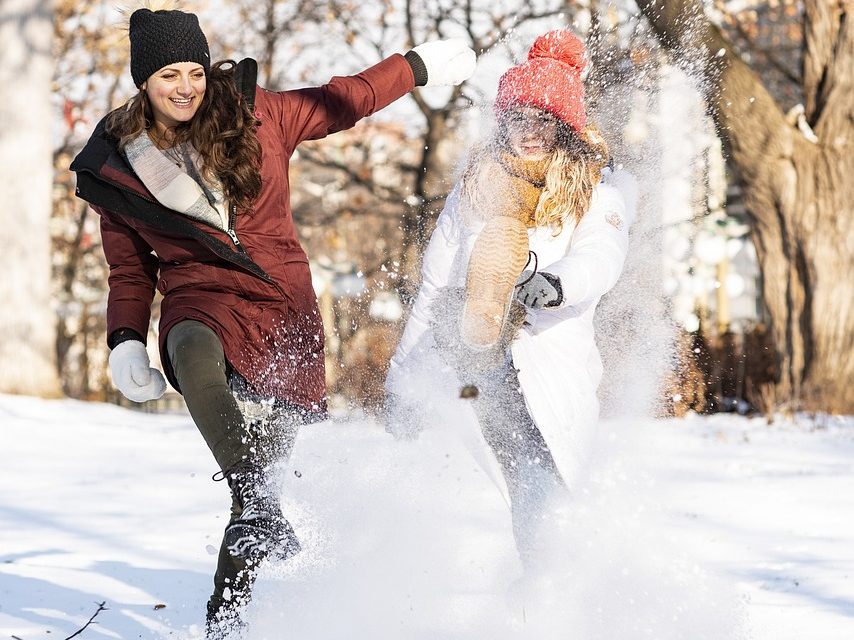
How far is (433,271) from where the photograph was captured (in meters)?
3.28

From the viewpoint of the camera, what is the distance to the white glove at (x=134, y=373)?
9.77ft

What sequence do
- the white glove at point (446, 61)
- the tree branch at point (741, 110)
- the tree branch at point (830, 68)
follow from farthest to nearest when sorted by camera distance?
1. the tree branch at point (830, 68)
2. the tree branch at point (741, 110)
3. the white glove at point (446, 61)

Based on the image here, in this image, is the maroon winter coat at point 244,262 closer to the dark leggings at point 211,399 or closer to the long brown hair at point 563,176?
the dark leggings at point 211,399

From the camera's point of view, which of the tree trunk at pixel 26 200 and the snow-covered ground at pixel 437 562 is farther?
the tree trunk at pixel 26 200

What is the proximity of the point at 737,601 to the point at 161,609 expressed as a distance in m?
1.87

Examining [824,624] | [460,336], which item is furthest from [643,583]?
[460,336]

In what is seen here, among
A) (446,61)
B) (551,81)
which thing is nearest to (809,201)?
(446,61)

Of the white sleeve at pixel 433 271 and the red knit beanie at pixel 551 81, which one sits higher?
the red knit beanie at pixel 551 81

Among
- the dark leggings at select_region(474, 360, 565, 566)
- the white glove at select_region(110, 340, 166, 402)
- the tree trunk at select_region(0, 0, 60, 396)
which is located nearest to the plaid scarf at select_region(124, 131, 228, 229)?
the white glove at select_region(110, 340, 166, 402)

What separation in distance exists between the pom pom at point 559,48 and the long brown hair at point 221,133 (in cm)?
85

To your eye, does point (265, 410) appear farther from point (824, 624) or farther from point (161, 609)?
point (824, 624)

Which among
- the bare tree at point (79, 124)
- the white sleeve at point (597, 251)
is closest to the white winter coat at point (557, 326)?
the white sleeve at point (597, 251)

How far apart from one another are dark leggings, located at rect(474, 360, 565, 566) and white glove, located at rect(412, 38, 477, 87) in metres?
0.93

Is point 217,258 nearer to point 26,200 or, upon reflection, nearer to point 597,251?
point 597,251
